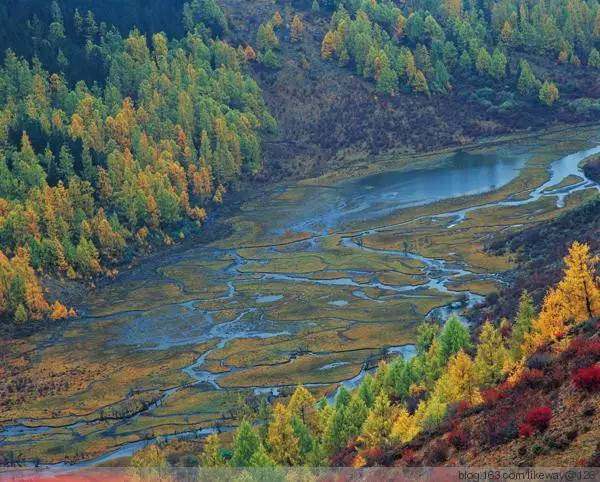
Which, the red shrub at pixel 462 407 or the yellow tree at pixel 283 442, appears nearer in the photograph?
the red shrub at pixel 462 407

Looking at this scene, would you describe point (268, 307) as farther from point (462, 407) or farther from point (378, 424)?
point (462, 407)

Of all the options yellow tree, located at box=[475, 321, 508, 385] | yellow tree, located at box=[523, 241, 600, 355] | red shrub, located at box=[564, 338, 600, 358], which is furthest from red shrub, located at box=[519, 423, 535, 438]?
yellow tree, located at box=[523, 241, 600, 355]

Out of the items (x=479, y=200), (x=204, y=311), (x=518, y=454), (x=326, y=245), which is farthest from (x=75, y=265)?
(x=518, y=454)

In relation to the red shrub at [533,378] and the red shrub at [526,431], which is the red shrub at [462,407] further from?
the red shrub at [526,431]

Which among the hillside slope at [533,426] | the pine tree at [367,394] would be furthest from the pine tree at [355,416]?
the hillside slope at [533,426]

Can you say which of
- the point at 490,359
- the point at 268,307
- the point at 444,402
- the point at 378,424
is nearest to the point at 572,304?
the point at 490,359

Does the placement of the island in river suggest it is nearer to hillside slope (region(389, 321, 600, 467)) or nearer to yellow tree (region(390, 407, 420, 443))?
yellow tree (region(390, 407, 420, 443))
